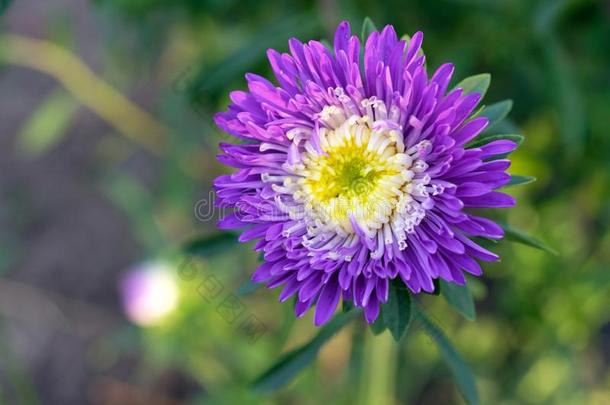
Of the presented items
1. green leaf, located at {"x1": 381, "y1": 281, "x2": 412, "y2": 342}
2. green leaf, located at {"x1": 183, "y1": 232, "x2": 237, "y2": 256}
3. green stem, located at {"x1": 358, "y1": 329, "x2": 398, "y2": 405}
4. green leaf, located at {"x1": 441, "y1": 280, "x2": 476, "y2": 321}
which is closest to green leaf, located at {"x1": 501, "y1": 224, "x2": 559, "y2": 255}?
green leaf, located at {"x1": 441, "y1": 280, "x2": 476, "y2": 321}

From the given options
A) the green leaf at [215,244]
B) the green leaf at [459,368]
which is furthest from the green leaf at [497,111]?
the green leaf at [215,244]

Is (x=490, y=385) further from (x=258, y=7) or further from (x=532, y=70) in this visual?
(x=258, y=7)

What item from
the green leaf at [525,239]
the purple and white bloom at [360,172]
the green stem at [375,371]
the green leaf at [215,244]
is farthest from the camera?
the green stem at [375,371]

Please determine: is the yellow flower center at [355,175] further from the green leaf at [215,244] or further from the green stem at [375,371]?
the green stem at [375,371]

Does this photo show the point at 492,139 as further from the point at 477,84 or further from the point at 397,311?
the point at 397,311

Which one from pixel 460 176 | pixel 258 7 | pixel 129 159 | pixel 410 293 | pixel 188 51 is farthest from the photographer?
pixel 129 159

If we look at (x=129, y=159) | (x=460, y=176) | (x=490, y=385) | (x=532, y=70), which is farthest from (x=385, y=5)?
(x=129, y=159)

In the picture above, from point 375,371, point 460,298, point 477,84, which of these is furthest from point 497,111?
point 375,371
